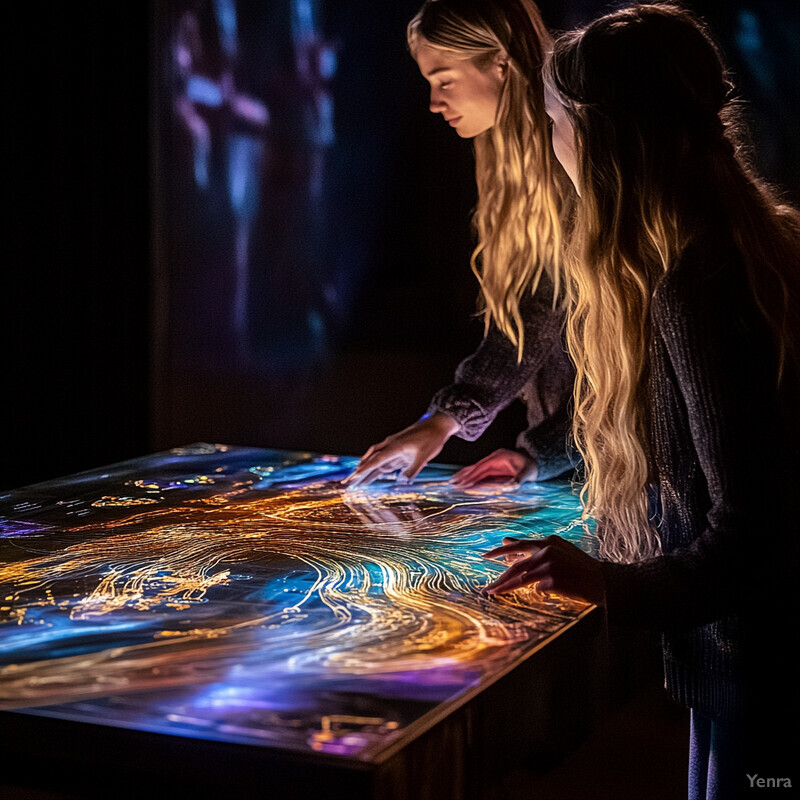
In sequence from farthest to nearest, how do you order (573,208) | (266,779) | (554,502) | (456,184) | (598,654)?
(456,184) < (573,208) < (554,502) < (598,654) < (266,779)

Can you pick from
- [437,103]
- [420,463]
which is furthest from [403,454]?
[437,103]

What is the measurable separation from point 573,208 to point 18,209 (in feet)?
4.58

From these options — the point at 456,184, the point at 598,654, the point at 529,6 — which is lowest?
the point at 598,654

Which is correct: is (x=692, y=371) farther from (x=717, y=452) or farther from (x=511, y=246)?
(x=511, y=246)

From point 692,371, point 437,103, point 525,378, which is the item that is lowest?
point 525,378

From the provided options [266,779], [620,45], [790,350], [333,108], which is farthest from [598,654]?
[333,108]

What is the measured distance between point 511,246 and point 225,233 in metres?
0.81

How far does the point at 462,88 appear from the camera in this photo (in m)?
2.04

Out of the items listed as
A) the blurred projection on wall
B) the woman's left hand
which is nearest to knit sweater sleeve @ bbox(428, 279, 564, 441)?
the blurred projection on wall

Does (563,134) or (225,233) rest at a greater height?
(563,134)

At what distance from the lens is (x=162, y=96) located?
8.55 feet

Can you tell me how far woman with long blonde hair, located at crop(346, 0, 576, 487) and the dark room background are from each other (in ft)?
0.65

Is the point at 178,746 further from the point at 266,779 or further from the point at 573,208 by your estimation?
the point at 573,208

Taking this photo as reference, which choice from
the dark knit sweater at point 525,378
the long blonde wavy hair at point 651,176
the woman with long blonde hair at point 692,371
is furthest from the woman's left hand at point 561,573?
the dark knit sweater at point 525,378
